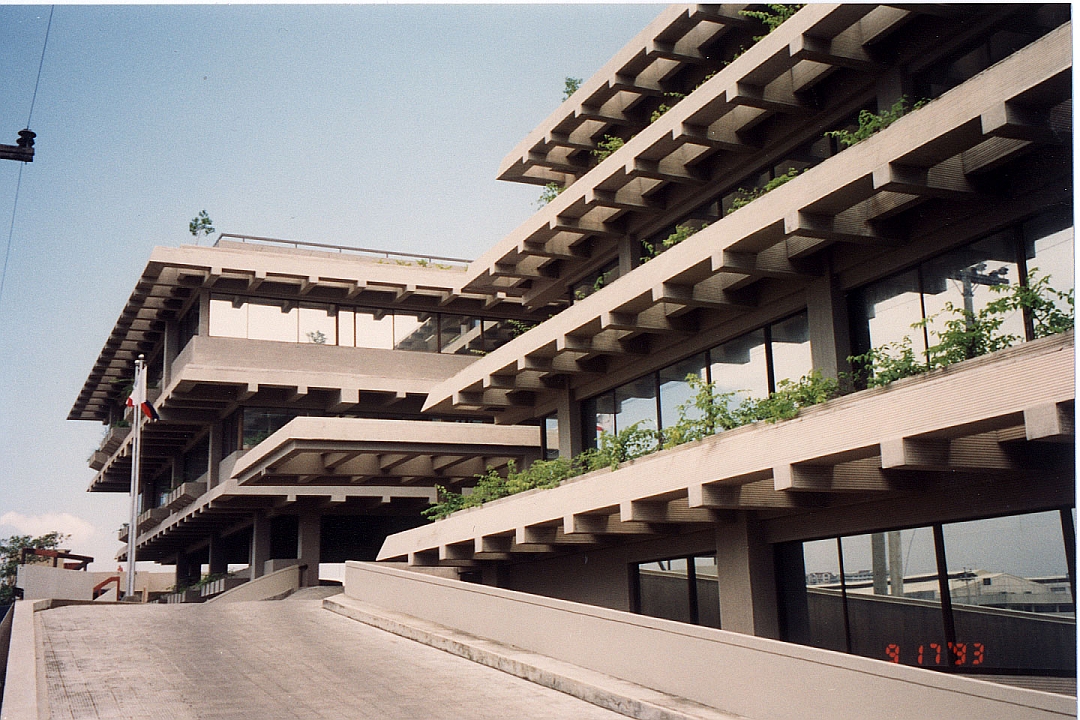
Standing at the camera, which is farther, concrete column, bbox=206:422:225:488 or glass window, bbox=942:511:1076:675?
concrete column, bbox=206:422:225:488

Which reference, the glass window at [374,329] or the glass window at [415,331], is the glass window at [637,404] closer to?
the glass window at [374,329]

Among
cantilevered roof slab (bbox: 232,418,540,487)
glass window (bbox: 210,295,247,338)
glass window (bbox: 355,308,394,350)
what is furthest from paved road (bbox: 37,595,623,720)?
glass window (bbox: 355,308,394,350)

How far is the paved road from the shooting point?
13078mm

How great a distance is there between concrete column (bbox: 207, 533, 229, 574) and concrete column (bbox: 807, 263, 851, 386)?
3549cm

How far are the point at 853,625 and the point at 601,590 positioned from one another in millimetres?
7887

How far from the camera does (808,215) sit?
16.6 meters

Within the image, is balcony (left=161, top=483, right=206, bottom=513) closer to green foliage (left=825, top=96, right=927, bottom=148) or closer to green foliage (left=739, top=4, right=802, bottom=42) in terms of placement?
green foliage (left=739, top=4, right=802, bottom=42)

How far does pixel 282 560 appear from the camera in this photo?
130ft

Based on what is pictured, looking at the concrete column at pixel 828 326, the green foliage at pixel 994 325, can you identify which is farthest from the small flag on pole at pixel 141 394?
the green foliage at pixel 994 325

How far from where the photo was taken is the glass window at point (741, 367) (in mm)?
19950

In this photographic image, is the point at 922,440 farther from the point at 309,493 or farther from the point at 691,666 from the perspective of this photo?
the point at 309,493

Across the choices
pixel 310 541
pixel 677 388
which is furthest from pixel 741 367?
pixel 310 541

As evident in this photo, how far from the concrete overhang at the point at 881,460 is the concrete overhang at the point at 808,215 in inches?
124

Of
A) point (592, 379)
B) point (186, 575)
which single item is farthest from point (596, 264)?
point (186, 575)
